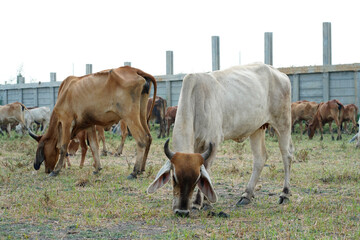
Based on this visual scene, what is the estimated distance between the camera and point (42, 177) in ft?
27.3

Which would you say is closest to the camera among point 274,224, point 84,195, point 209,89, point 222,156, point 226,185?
point 274,224

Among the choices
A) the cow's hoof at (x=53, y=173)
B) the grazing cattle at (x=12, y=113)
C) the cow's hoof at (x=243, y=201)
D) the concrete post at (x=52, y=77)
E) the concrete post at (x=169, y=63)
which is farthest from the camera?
the concrete post at (x=52, y=77)

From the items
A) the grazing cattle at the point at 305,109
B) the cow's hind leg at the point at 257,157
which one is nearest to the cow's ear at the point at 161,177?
the cow's hind leg at the point at 257,157

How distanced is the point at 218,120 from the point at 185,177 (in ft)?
3.55

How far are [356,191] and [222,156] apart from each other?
16.6ft

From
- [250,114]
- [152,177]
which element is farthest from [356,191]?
[152,177]

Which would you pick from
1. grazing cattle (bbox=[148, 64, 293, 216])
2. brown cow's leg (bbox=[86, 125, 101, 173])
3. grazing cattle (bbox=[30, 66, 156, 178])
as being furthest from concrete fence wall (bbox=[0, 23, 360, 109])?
grazing cattle (bbox=[148, 64, 293, 216])

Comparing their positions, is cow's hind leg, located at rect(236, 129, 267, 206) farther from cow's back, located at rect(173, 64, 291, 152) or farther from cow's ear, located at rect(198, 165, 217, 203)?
cow's ear, located at rect(198, 165, 217, 203)

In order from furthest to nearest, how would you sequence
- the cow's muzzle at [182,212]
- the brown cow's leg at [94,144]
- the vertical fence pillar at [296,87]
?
1. the vertical fence pillar at [296,87]
2. the brown cow's leg at [94,144]
3. the cow's muzzle at [182,212]

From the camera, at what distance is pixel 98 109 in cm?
836

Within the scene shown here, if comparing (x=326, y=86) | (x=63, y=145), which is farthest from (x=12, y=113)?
(x=326, y=86)

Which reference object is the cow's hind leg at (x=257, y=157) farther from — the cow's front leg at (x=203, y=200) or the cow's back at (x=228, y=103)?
the cow's front leg at (x=203, y=200)

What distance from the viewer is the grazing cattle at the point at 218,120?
4.78 meters

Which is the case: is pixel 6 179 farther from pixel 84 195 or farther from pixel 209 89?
pixel 209 89
